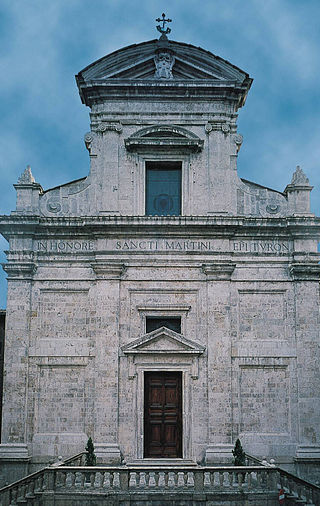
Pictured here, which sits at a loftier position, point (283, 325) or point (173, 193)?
point (173, 193)

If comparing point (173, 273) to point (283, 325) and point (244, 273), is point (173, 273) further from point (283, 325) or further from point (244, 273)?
point (283, 325)

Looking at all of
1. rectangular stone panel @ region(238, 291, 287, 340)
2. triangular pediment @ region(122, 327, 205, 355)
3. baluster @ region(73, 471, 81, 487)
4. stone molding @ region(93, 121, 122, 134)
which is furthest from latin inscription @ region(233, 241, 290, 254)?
baluster @ region(73, 471, 81, 487)

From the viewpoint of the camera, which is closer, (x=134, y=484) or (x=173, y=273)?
(x=134, y=484)

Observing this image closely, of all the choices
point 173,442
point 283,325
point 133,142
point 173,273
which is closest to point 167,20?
point 133,142

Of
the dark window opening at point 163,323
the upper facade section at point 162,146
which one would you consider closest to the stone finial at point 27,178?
the upper facade section at point 162,146

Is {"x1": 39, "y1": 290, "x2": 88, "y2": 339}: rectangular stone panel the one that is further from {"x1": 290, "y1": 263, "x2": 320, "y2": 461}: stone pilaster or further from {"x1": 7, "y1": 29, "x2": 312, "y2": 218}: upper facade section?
{"x1": 290, "y1": 263, "x2": 320, "y2": 461}: stone pilaster

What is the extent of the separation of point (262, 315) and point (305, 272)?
2033mm

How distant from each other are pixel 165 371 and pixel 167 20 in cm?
1287

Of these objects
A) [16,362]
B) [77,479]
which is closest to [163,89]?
[16,362]

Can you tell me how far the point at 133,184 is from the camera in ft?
77.4

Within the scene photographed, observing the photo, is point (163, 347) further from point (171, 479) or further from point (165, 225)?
point (171, 479)

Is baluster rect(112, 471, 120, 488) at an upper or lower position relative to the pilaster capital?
lower

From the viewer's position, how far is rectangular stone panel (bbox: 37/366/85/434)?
21953 millimetres

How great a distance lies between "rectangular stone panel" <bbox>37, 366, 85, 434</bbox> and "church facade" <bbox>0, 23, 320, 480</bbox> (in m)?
0.04
